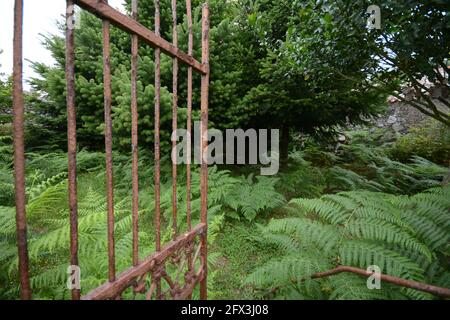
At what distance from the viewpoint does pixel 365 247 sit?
1826mm

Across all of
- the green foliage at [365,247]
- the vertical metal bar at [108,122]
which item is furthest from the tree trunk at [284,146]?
the vertical metal bar at [108,122]

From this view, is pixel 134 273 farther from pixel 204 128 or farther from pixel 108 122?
pixel 204 128

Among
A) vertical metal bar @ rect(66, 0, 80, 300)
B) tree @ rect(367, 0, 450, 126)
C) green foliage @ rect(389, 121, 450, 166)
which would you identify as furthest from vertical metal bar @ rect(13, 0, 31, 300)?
green foliage @ rect(389, 121, 450, 166)

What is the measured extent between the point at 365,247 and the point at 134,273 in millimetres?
1515

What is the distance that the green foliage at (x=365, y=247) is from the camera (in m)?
1.69

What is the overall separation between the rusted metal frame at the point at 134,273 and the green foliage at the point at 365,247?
717 millimetres

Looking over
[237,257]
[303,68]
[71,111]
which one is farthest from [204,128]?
[303,68]

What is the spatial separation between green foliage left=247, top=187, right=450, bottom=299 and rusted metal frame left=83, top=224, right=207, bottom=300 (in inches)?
28.2

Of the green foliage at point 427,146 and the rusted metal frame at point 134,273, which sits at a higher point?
the green foliage at point 427,146

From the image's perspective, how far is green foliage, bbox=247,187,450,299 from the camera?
66.4 inches

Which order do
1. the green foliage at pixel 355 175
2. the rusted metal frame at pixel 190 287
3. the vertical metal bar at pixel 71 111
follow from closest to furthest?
1. the vertical metal bar at pixel 71 111
2. the rusted metal frame at pixel 190 287
3. the green foliage at pixel 355 175

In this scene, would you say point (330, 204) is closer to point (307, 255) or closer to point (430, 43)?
point (307, 255)

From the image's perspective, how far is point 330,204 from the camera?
2.26 metres

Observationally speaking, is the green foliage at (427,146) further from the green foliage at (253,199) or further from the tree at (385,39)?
the green foliage at (253,199)
